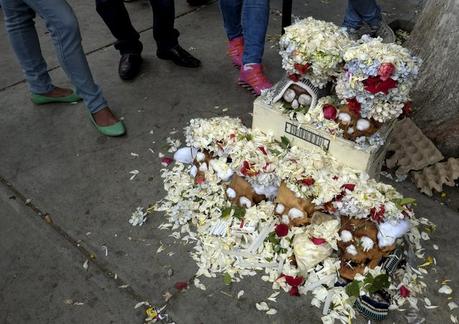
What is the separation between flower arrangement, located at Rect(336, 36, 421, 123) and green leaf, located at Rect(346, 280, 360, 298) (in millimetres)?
789

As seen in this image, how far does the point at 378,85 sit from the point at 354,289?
96 centimetres

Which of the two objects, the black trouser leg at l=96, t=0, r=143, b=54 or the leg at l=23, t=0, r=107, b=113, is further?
the black trouser leg at l=96, t=0, r=143, b=54

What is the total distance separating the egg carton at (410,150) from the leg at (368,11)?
1156mm

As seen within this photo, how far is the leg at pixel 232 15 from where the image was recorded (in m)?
3.49

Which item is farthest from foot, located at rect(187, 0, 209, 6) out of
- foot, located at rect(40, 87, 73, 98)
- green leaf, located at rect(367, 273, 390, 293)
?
green leaf, located at rect(367, 273, 390, 293)

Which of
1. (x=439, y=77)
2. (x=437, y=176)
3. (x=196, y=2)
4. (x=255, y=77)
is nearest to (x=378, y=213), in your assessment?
(x=437, y=176)

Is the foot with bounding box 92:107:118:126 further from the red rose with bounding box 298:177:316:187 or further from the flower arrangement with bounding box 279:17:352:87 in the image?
the red rose with bounding box 298:177:316:187

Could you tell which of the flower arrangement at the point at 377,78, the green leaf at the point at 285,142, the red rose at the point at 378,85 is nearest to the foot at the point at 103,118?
the green leaf at the point at 285,142

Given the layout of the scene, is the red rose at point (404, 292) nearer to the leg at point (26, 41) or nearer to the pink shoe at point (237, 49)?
the pink shoe at point (237, 49)

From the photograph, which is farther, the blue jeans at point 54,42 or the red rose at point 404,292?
the blue jeans at point 54,42

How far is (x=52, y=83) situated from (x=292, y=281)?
2664 mm

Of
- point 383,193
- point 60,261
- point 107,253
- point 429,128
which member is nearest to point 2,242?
point 60,261

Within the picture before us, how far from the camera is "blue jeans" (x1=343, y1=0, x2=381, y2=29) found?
3.61 meters

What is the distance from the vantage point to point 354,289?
209 centimetres
